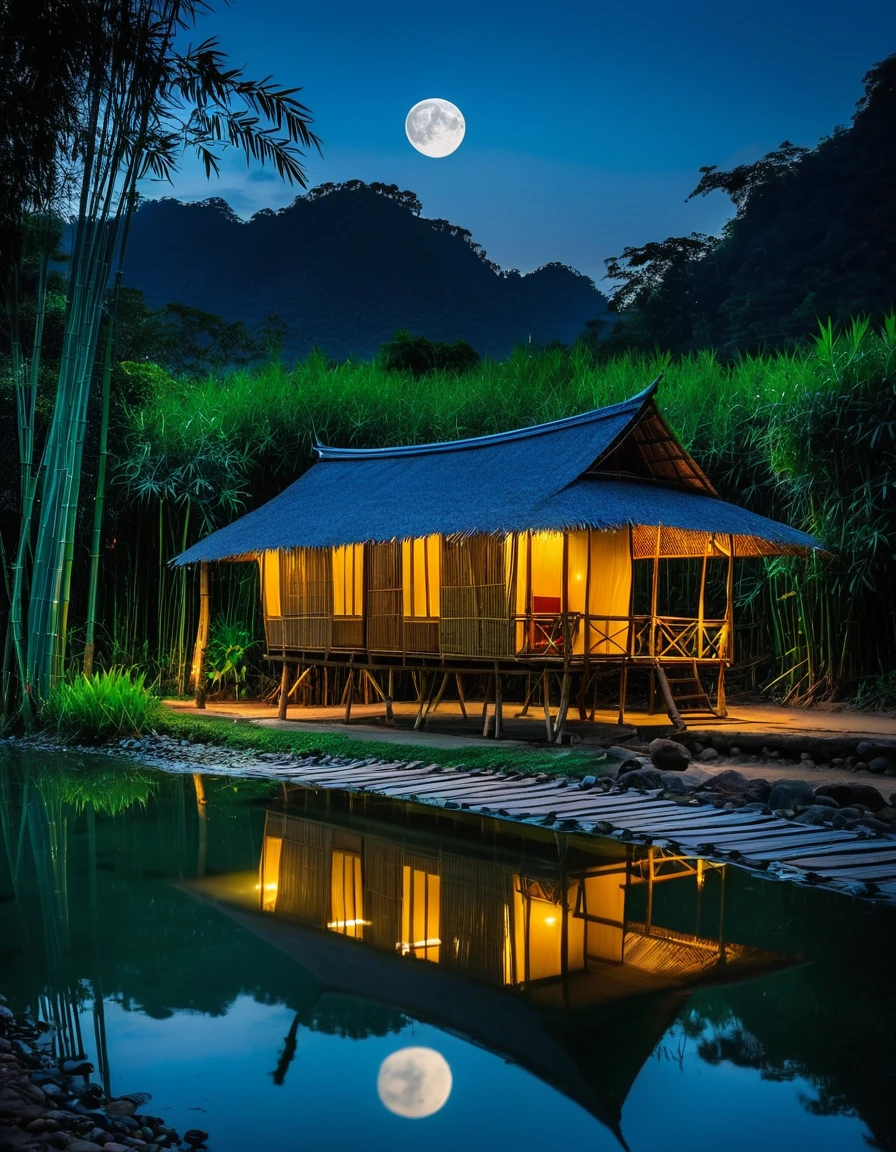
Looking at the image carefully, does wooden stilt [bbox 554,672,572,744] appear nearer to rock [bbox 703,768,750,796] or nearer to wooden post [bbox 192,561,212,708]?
rock [bbox 703,768,750,796]

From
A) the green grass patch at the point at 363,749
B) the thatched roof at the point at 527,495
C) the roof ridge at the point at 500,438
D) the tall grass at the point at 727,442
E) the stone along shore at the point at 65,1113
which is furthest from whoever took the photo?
the tall grass at the point at 727,442

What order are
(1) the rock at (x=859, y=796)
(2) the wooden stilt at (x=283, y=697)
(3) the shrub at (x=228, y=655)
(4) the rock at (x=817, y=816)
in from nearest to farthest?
(4) the rock at (x=817, y=816)
(1) the rock at (x=859, y=796)
(2) the wooden stilt at (x=283, y=697)
(3) the shrub at (x=228, y=655)

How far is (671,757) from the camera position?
23.9 feet

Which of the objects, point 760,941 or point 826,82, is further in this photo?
point 826,82

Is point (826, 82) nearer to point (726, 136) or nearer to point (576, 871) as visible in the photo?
point (726, 136)

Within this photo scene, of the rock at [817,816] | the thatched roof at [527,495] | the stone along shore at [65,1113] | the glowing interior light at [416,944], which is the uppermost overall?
the thatched roof at [527,495]

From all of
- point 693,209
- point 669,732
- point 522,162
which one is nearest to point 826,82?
point 693,209

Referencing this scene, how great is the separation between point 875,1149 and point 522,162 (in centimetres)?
4067

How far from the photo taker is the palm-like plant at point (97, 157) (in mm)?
7219

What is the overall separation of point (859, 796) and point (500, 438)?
5.46 metres

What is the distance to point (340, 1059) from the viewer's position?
3.15 meters

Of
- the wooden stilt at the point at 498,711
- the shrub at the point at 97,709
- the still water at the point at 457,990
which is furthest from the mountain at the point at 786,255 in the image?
the still water at the point at 457,990

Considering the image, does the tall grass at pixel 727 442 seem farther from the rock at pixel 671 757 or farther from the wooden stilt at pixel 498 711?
the rock at pixel 671 757

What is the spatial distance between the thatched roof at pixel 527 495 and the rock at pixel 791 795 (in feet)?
8.06
